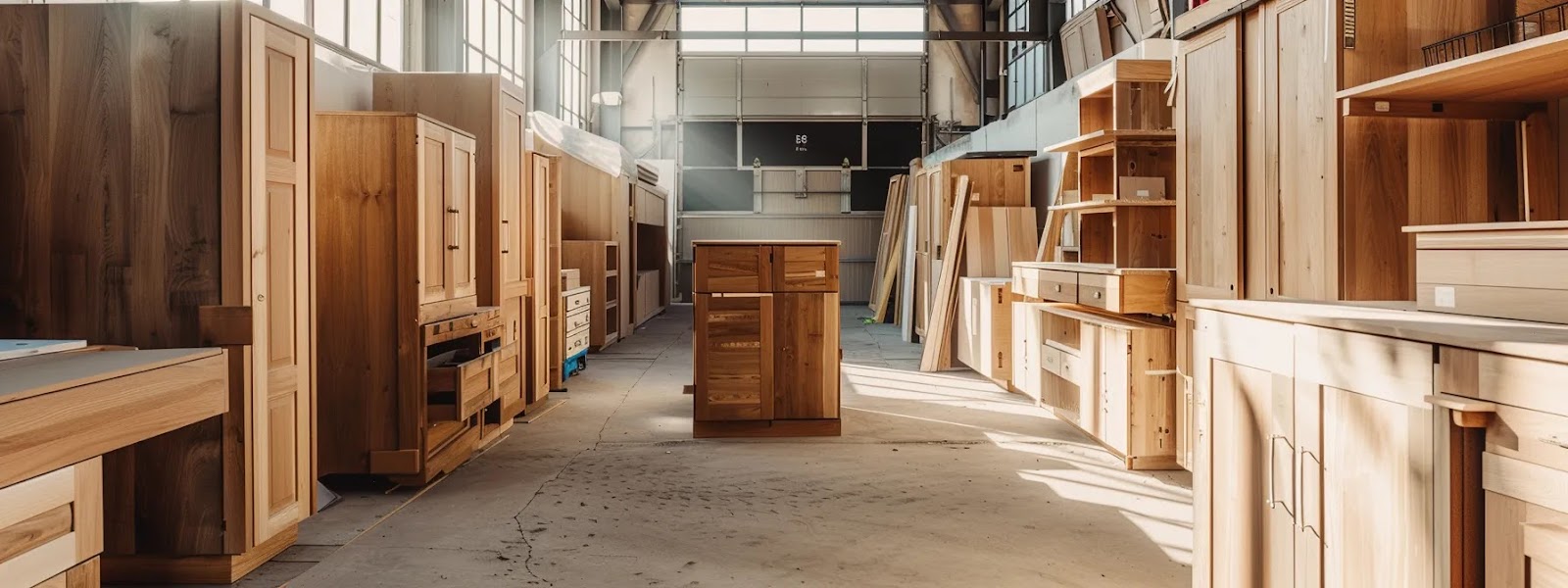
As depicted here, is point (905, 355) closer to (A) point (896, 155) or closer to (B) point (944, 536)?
(B) point (944, 536)

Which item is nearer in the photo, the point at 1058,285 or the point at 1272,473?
the point at 1272,473

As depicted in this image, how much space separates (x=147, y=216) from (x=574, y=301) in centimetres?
491

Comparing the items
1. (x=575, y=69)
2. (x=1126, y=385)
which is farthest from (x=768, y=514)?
(x=575, y=69)

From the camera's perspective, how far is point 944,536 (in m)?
3.38

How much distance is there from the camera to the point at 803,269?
16.6 ft

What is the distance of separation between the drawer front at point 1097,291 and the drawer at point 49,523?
12.4 ft

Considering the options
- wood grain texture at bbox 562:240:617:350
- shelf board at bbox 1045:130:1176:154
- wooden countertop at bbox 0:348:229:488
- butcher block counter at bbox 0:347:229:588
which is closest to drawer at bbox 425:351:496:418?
wooden countertop at bbox 0:348:229:488

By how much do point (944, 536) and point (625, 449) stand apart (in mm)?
2067

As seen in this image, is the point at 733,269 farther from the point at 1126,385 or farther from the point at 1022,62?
the point at 1022,62

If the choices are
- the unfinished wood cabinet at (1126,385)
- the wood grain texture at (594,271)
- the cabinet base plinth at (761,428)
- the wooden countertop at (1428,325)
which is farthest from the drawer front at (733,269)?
the wood grain texture at (594,271)

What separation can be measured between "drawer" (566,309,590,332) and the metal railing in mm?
6083

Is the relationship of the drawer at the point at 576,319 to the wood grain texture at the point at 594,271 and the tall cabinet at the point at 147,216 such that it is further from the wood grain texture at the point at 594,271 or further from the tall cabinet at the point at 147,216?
the tall cabinet at the point at 147,216

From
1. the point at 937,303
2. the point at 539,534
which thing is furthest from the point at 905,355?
the point at 539,534

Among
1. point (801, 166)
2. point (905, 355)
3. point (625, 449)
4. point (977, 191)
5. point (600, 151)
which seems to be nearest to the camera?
point (625, 449)
